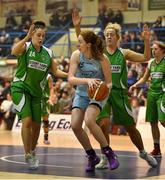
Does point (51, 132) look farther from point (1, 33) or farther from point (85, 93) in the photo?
point (85, 93)

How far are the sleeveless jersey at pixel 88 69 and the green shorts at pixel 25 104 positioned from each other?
785 mm

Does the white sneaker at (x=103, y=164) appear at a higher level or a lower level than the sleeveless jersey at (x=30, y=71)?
lower

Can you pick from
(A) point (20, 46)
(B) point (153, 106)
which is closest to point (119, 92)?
(A) point (20, 46)

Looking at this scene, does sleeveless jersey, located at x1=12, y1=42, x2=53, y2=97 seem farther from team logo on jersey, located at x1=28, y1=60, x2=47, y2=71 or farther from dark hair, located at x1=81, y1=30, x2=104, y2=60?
dark hair, located at x1=81, y1=30, x2=104, y2=60

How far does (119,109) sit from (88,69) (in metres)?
1.05

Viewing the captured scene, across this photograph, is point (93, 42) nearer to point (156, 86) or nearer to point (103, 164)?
point (103, 164)

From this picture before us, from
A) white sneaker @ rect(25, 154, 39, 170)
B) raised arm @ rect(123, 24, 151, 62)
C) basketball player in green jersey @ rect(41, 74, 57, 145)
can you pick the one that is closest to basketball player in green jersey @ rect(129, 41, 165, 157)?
raised arm @ rect(123, 24, 151, 62)

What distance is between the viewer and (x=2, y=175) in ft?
19.3

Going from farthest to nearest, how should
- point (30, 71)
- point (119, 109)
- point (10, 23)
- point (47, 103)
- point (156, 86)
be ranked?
point (10, 23) → point (47, 103) → point (156, 86) → point (119, 109) → point (30, 71)

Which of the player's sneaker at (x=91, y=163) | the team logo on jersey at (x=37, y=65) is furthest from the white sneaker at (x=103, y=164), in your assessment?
the team logo on jersey at (x=37, y=65)

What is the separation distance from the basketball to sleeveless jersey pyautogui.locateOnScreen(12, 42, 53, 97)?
1062 millimetres

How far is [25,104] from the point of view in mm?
6930

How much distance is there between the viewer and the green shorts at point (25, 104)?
6.90m

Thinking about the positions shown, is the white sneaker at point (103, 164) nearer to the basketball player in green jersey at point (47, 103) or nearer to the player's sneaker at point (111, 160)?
the player's sneaker at point (111, 160)
